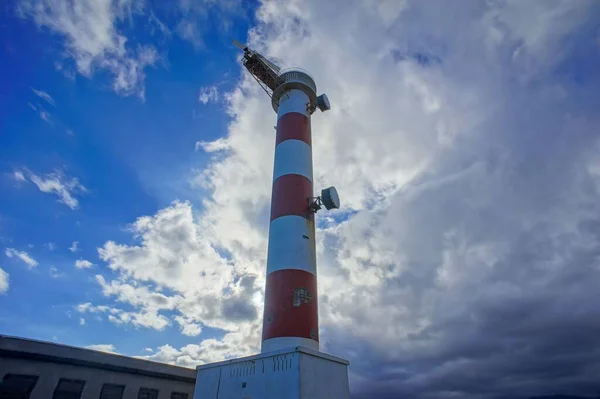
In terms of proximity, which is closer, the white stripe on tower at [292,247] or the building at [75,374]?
the white stripe on tower at [292,247]

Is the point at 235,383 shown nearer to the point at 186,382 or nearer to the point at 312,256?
the point at 312,256

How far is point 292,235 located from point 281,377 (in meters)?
4.99

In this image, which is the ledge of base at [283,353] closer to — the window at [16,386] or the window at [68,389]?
the window at [68,389]

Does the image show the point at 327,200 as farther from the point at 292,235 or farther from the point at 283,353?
the point at 283,353

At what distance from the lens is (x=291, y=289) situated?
11.9 meters

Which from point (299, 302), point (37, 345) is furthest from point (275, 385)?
point (37, 345)

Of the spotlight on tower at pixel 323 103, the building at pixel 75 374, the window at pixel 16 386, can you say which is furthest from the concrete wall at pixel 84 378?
the spotlight on tower at pixel 323 103

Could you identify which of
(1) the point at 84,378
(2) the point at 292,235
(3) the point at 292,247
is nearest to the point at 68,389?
(1) the point at 84,378

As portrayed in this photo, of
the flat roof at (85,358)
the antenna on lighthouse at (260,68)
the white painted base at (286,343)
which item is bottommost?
the white painted base at (286,343)

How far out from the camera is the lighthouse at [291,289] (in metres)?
9.46

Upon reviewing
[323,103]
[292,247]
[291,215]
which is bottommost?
[292,247]

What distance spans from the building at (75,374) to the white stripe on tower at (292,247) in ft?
30.1

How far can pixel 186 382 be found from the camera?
62.5ft

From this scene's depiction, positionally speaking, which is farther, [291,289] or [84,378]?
[84,378]
